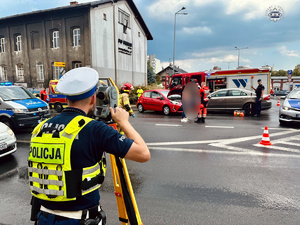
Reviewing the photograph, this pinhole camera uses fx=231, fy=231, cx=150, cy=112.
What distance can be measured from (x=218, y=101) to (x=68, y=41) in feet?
56.7

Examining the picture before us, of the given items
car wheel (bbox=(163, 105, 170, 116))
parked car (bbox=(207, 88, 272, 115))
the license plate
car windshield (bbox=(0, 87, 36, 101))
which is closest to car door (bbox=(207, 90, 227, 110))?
parked car (bbox=(207, 88, 272, 115))

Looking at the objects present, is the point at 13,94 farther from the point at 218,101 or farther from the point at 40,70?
the point at 40,70

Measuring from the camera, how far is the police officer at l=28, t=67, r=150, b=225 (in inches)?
56.1

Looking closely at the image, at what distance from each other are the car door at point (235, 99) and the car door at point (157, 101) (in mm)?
4045

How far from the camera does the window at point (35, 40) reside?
25.4 m

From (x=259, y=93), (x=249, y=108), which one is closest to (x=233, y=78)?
(x=249, y=108)

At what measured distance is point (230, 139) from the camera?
24.8ft

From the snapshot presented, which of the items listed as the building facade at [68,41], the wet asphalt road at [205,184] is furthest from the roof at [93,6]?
the wet asphalt road at [205,184]

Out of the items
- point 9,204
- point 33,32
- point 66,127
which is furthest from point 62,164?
point 33,32

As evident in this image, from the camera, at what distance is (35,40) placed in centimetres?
2562

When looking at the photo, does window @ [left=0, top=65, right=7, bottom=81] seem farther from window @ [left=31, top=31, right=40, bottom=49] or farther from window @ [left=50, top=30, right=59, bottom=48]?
window @ [left=50, top=30, right=59, bottom=48]

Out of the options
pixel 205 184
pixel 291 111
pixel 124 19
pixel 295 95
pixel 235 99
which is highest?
pixel 124 19

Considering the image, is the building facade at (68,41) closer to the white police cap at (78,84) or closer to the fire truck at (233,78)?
the fire truck at (233,78)

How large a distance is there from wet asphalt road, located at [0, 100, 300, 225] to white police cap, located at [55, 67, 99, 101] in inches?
87.5
